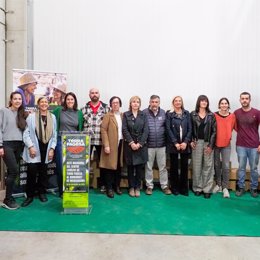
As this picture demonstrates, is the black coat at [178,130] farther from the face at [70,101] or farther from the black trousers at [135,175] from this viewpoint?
the face at [70,101]

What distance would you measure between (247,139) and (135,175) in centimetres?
180

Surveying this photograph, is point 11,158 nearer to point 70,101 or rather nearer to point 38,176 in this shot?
point 38,176

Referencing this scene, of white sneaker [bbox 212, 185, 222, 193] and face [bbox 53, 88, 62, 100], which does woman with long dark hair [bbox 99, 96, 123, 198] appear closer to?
face [bbox 53, 88, 62, 100]

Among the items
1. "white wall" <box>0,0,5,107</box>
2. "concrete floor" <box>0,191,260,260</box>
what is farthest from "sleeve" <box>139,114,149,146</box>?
"white wall" <box>0,0,5,107</box>

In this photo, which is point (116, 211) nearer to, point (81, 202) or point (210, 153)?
point (81, 202)

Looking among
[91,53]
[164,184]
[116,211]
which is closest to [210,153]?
[164,184]

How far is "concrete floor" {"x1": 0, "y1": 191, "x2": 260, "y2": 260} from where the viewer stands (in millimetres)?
2568

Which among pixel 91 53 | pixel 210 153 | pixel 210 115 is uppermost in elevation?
pixel 91 53

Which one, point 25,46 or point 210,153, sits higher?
point 25,46

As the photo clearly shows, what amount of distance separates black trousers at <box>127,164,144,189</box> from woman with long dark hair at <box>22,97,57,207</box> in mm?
1210

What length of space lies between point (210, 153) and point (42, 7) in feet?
12.7

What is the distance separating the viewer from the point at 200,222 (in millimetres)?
3322

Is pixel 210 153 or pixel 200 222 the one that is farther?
pixel 210 153

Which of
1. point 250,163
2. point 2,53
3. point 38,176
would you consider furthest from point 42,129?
point 250,163
